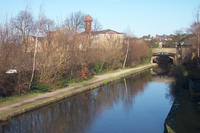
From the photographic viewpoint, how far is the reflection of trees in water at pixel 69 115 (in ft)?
35.6

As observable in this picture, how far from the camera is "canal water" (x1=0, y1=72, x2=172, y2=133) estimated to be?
1085cm

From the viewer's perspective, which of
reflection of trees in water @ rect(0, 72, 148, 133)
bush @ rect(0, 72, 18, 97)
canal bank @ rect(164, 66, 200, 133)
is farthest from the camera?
bush @ rect(0, 72, 18, 97)

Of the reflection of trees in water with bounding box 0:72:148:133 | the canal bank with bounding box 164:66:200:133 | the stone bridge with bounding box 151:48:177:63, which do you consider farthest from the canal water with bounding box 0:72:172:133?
the stone bridge with bounding box 151:48:177:63

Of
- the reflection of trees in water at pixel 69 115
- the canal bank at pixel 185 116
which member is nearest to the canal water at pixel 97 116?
the reflection of trees in water at pixel 69 115

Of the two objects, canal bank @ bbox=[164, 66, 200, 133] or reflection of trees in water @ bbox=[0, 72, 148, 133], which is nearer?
canal bank @ bbox=[164, 66, 200, 133]

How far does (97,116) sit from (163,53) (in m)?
49.1

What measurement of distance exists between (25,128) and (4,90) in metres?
4.94

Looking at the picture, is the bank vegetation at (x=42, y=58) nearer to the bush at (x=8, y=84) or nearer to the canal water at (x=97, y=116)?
the bush at (x=8, y=84)

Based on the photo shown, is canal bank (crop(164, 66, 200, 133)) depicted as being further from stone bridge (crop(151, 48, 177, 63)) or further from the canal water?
stone bridge (crop(151, 48, 177, 63))

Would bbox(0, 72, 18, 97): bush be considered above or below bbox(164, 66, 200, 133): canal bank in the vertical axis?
above

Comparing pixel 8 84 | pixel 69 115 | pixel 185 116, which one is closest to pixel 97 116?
pixel 69 115

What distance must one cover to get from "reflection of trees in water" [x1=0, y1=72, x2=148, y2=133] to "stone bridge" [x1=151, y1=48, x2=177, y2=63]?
39754mm

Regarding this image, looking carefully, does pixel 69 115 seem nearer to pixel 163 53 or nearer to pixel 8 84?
pixel 8 84

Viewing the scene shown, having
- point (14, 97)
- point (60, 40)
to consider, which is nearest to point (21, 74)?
point (14, 97)
